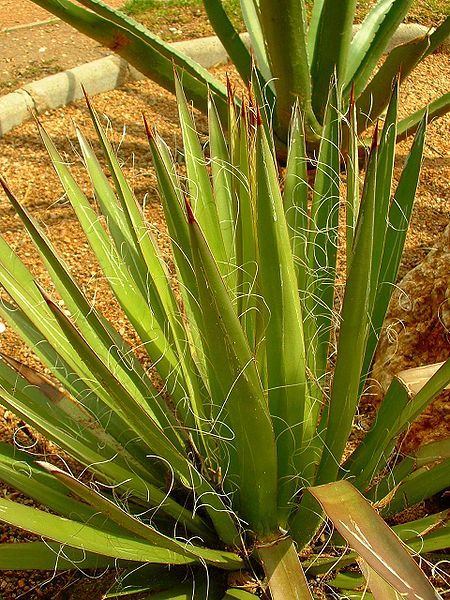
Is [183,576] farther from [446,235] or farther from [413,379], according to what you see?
[446,235]

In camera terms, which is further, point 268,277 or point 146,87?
point 146,87

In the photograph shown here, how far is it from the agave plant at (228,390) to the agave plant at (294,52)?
2.63ft

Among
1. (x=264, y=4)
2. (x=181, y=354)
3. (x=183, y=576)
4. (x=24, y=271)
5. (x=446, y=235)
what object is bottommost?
(x=183, y=576)

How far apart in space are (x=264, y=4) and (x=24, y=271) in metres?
1.16

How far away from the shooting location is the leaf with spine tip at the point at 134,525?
39.8 inches

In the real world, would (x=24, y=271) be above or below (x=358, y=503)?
above

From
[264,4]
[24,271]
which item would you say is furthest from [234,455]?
[264,4]

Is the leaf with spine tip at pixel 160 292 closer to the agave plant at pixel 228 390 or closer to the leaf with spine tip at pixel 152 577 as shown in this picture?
the agave plant at pixel 228 390

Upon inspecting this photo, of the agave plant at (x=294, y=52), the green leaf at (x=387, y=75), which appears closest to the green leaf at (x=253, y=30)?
the agave plant at (x=294, y=52)

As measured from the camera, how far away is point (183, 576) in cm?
140

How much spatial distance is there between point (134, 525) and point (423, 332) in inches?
41.0

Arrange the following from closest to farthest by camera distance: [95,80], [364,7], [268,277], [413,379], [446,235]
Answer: [268,277] < [413,379] < [446,235] < [95,80] < [364,7]

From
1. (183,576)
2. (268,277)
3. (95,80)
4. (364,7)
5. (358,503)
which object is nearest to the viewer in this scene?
(358,503)

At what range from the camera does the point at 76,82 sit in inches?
133
